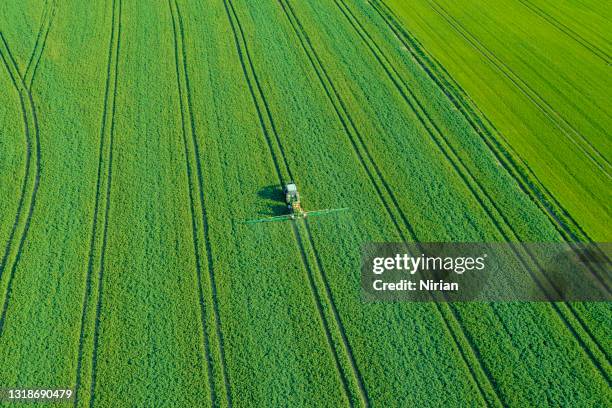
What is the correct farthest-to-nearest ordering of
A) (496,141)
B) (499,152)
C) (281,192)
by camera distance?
1. (496,141)
2. (499,152)
3. (281,192)

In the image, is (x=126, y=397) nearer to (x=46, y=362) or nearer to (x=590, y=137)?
(x=46, y=362)

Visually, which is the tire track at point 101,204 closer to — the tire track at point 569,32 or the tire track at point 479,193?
the tire track at point 479,193

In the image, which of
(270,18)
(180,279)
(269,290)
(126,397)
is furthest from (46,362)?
(270,18)

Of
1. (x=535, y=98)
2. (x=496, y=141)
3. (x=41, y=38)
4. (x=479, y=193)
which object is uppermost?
(x=41, y=38)

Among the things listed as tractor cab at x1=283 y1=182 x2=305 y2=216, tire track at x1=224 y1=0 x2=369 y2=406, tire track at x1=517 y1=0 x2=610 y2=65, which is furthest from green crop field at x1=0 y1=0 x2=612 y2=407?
tractor cab at x1=283 y1=182 x2=305 y2=216

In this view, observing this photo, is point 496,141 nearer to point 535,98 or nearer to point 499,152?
point 499,152

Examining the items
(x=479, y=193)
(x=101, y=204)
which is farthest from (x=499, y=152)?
(x=101, y=204)
